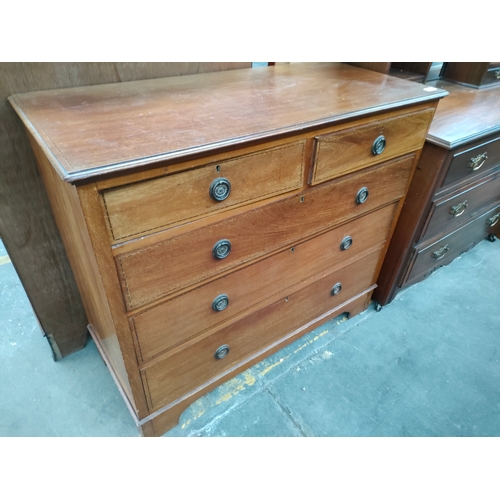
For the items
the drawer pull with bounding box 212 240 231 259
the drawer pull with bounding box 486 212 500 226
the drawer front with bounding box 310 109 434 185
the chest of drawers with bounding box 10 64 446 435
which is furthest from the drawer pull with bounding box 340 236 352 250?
the drawer pull with bounding box 486 212 500 226

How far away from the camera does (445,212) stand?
180cm

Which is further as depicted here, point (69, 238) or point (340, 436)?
point (340, 436)

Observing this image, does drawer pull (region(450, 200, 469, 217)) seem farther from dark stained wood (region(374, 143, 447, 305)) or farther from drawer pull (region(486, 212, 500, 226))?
drawer pull (region(486, 212, 500, 226))

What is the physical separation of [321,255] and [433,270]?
112cm

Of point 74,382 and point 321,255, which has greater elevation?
point 321,255

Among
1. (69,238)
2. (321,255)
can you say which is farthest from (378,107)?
(69,238)

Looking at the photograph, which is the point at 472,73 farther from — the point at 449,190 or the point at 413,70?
the point at 449,190

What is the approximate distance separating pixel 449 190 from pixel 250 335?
1.13 metres

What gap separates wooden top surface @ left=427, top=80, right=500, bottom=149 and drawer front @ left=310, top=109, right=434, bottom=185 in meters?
0.19

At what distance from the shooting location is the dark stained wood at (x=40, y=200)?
3.52 feet

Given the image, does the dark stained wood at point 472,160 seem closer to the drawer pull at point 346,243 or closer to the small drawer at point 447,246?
the small drawer at point 447,246

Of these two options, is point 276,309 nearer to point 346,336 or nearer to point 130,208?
point 346,336

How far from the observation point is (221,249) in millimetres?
1068
